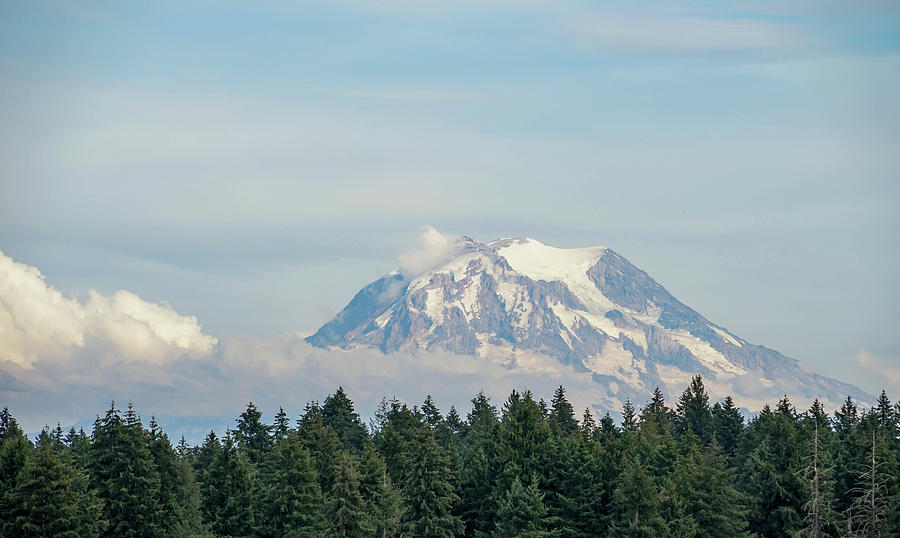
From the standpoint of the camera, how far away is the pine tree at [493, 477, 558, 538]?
111250mm

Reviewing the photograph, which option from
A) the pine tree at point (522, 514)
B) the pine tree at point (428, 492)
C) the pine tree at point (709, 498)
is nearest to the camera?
the pine tree at point (522, 514)

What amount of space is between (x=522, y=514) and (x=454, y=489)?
38.5 ft

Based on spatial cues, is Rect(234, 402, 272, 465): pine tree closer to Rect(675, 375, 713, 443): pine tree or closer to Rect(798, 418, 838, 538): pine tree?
Rect(675, 375, 713, 443): pine tree

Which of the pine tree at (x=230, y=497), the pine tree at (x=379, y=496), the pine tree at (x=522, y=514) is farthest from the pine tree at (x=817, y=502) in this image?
the pine tree at (x=230, y=497)

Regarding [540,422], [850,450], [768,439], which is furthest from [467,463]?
[850,450]

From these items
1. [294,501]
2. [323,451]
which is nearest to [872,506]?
[294,501]

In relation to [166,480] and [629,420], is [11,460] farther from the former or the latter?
[629,420]

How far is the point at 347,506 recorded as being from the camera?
111 metres

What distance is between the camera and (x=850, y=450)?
13600 cm

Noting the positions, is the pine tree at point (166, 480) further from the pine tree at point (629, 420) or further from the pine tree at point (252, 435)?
the pine tree at point (629, 420)

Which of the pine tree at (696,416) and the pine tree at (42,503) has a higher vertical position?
the pine tree at (696,416)

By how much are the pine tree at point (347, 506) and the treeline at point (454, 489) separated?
0.41 feet

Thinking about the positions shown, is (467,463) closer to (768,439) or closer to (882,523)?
(768,439)

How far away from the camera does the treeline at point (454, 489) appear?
107m
